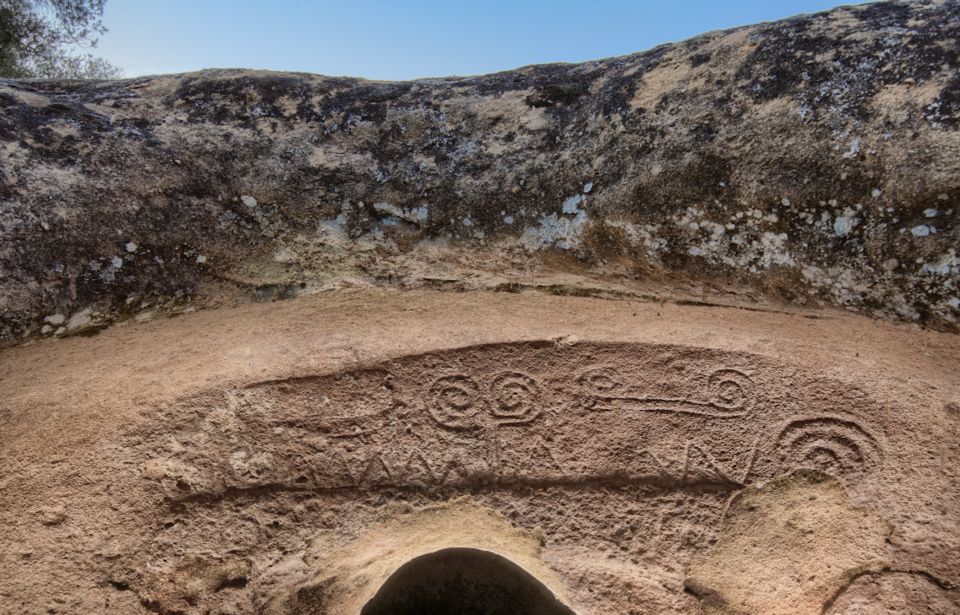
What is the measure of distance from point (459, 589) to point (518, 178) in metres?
2.37

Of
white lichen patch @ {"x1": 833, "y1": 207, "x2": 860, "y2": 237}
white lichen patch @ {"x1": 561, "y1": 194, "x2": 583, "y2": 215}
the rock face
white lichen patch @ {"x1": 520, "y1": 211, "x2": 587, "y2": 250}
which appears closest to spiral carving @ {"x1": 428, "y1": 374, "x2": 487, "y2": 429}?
the rock face

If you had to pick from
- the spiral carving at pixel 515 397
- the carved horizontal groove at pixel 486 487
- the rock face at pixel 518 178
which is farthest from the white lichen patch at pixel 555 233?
the carved horizontal groove at pixel 486 487

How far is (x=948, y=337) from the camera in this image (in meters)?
2.24

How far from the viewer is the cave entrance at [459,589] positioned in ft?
11.7

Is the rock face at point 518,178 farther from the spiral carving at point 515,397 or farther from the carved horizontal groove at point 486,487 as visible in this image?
the carved horizontal groove at point 486,487

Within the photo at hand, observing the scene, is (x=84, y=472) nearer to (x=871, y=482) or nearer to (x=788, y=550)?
(x=788, y=550)

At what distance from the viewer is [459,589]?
12.1 ft

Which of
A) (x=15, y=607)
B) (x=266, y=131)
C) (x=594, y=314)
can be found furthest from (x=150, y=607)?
(x=594, y=314)

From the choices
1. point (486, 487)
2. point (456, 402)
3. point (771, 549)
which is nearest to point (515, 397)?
point (456, 402)

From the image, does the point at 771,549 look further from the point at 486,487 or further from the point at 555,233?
the point at 555,233

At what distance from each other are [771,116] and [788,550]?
142 cm

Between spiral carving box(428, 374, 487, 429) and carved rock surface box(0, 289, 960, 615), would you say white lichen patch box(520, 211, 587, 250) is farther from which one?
spiral carving box(428, 374, 487, 429)

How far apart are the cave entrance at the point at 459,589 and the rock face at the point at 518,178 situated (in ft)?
6.05

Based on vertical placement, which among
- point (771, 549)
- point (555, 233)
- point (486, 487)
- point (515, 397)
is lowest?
point (771, 549)
